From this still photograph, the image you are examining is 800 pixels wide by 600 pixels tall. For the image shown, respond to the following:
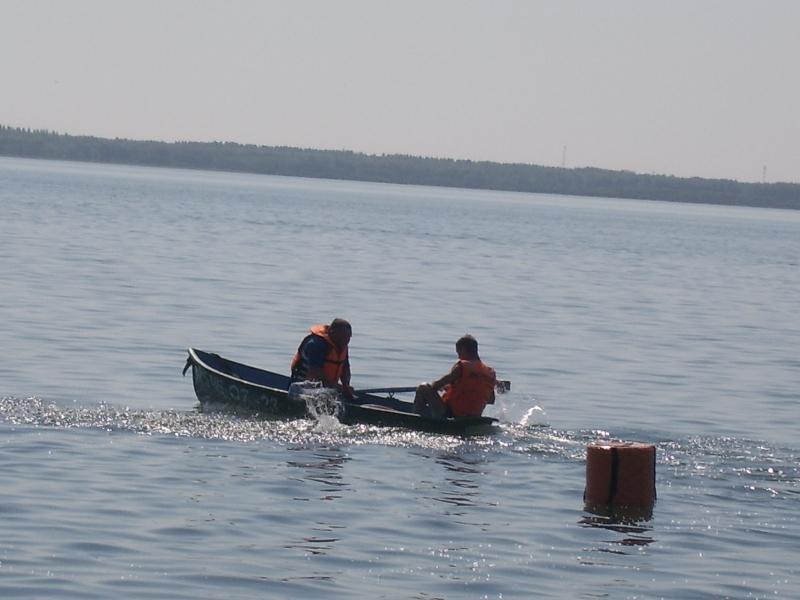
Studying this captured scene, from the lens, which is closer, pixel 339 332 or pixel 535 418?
pixel 339 332

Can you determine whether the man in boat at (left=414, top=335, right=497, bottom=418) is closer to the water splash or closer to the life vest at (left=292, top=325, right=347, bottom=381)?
the life vest at (left=292, top=325, right=347, bottom=381)

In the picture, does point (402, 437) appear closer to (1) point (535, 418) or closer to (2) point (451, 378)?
(2) point (451, 378)

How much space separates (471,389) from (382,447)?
4.59ft

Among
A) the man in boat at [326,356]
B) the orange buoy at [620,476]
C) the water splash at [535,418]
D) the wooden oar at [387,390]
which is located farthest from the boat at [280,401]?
the orange buoy at [620,476]

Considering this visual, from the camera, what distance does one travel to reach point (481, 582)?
11859mm

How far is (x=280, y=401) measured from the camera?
1839cm

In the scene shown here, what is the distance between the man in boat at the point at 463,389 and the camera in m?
17.9

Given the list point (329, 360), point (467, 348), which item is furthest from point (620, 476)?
point (329, 360)

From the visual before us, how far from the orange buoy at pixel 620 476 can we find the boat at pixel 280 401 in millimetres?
3337

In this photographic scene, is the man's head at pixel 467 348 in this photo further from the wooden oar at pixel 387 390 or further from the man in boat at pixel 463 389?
the wooden oar at pixel 387 390

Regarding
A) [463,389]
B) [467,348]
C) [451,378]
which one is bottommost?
[463,389]

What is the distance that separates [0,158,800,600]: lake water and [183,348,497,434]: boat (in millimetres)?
198

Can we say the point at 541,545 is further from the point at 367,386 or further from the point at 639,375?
the point at 639,375

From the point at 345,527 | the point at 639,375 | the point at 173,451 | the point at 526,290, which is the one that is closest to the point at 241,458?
the point at 173,451
